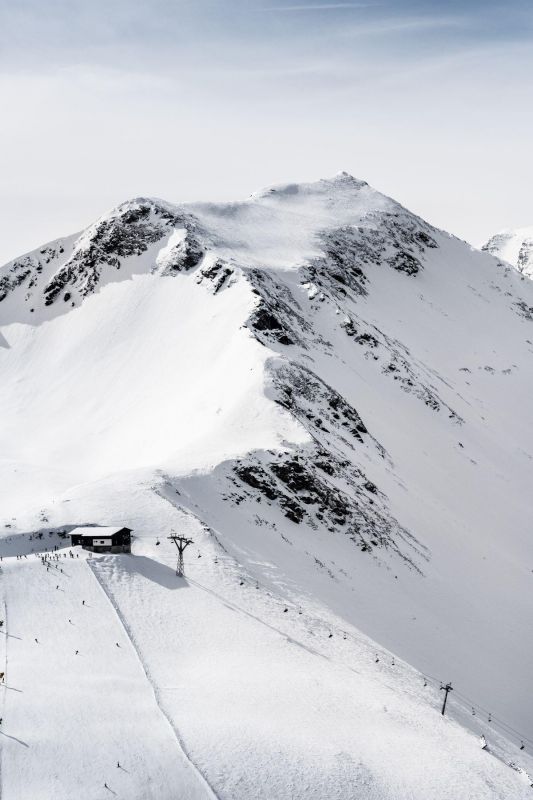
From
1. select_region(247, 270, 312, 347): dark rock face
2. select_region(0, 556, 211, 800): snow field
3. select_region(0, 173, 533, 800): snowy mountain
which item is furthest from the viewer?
select_region(247, 270, 312, 347): dark rock face

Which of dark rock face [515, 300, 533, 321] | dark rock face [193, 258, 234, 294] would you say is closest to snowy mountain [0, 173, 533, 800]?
dark rock face [193, 258, 234, 294]

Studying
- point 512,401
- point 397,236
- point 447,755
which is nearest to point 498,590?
point 447,755

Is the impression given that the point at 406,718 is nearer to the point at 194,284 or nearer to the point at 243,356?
the point at 243,356

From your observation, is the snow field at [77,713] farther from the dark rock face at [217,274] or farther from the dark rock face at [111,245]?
the dark rock face at [111,245]

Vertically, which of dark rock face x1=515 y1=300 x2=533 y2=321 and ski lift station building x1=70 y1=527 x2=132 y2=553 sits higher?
dark rock face x1=515 y1=300 x2=533 y2=321

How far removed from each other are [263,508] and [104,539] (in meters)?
17.2

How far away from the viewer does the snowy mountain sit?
108 ft

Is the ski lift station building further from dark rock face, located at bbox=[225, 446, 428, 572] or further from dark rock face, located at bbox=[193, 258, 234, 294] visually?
dark rock face, located at bbox=[193, 258, 234, 294]

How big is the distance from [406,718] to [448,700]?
9.52 m

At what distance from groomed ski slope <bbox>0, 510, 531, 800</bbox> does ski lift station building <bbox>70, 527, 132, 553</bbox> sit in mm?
1120

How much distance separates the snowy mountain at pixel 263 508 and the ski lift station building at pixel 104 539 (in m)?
1.39

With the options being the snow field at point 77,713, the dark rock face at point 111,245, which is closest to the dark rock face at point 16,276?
the dark rock face at point 111,245

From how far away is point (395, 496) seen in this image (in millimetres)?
80125

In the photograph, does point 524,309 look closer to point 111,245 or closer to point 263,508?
point 111,245
